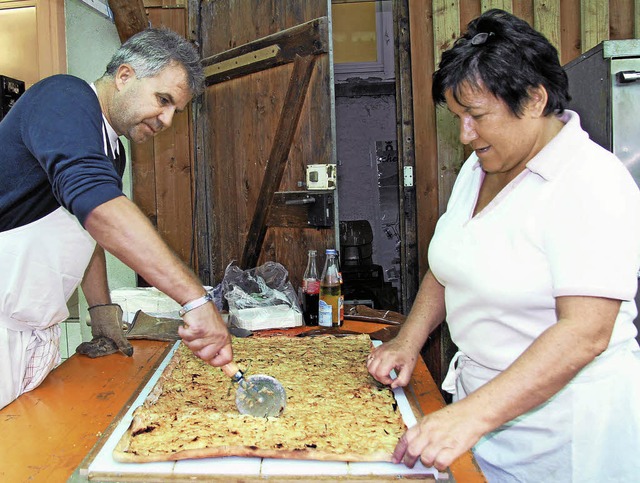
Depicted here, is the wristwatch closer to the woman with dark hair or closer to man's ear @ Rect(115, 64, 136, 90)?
the woman with dark hair

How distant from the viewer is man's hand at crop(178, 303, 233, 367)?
4.70 ft

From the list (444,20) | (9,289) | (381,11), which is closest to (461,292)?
(9,289)

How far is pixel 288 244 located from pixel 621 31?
2.65 metres

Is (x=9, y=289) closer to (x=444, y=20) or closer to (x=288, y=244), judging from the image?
(x=288, y=244)

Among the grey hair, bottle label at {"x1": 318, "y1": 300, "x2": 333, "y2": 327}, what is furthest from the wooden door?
the grey hair

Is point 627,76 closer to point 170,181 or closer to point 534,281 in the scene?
point 534,281

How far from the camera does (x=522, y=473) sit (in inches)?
56.7

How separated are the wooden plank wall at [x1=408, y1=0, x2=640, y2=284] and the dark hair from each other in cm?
237

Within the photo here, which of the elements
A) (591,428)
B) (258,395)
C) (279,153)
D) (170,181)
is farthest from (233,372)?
(170,181)

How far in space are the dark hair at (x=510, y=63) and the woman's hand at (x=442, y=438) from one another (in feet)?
2.40

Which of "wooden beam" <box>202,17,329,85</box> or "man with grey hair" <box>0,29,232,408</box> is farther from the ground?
"wooden beam" <box>202,17,329,85</box>

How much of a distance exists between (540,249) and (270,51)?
8.45ft

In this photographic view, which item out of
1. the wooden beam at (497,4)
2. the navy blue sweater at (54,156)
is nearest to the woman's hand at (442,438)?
the navy blue sweater at (54,156)

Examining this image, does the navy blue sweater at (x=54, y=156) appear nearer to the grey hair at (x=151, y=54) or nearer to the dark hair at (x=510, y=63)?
the grey hair at (x=151, y=54)
